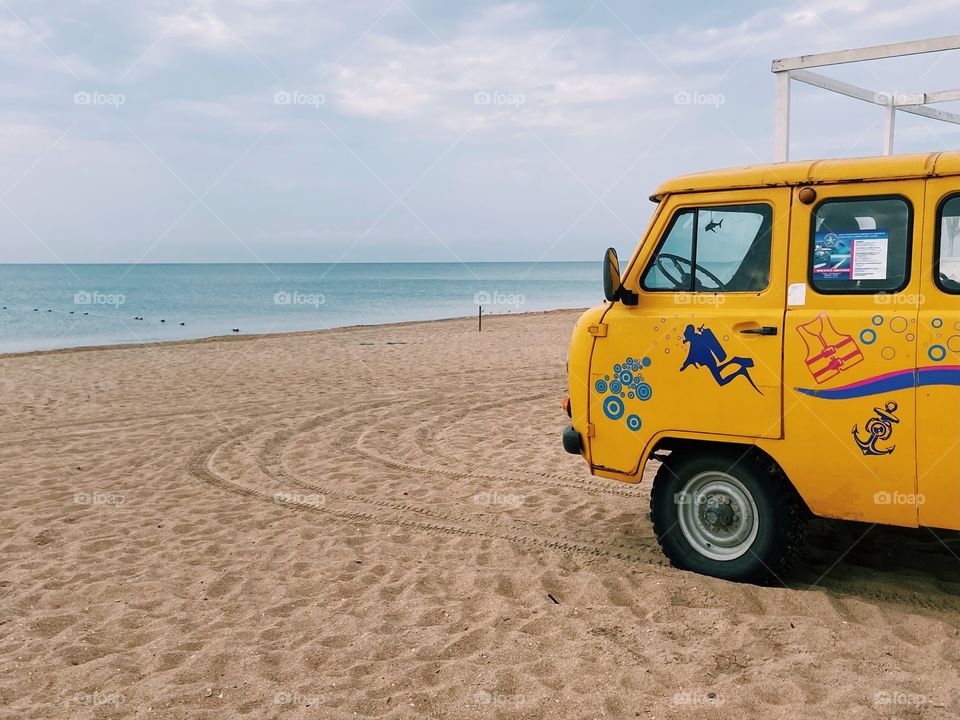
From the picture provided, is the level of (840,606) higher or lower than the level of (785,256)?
lower

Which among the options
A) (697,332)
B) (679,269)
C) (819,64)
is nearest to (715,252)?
(679,269)

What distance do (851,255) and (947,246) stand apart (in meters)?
0.50

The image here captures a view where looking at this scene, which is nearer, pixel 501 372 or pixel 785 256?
pixel 785 256

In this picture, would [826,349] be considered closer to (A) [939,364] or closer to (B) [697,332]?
(A) [939,364]

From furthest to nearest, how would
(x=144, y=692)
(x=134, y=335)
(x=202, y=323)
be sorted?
(x=202, y=323) < (x=134, y=335) < (x=144, y=692)

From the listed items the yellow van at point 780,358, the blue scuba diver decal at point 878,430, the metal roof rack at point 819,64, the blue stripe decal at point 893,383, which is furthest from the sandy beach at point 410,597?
the metal roof rack at point 819,64

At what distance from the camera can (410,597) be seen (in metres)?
5.29

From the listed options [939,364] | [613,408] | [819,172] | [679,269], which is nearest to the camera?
[939,364]

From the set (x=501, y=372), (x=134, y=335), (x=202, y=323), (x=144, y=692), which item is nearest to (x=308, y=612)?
(x=144, y=692)

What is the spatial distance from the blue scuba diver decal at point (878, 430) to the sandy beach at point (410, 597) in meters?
1.00

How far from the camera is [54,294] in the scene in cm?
6806

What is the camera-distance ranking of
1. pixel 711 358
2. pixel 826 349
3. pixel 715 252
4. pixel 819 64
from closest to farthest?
pixel 826 349, pixel 711 358, pixel 715 252, pixel 819 64

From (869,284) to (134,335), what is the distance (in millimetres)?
31432

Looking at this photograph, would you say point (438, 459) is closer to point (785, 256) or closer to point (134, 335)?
point (785, 256)
